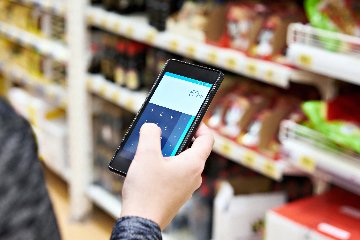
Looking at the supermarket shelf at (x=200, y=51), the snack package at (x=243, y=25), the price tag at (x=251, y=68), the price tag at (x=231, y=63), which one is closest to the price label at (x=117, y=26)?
the supermarket shelf at (x=200, y=51)

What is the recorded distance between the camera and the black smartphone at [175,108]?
3.62 ft

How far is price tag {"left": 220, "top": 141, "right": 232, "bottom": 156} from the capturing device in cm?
228

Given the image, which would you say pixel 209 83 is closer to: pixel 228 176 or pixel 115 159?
pixel 115 159

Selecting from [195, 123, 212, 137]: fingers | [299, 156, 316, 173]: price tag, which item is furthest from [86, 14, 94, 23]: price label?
[195, 123, 212, 137]: fingers

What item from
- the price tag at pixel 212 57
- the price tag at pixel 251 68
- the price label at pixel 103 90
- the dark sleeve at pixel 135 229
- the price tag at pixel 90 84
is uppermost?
the dark sleeve at pixel 135 229

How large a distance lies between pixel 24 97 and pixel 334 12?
8.37 ft

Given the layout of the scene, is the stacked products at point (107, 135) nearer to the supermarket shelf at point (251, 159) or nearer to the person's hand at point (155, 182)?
the supermarket shelf at point (251, 159)

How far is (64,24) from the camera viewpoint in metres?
3.66

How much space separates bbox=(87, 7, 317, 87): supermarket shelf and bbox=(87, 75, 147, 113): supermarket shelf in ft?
0.86

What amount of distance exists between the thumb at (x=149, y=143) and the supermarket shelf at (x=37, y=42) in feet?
8.23

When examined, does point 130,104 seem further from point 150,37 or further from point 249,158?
point 249,158

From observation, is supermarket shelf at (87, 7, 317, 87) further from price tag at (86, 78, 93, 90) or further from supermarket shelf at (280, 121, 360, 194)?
price tag at (86, 78, 93, 90)

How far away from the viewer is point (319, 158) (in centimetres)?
187

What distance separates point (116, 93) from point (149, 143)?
79.0 inches
